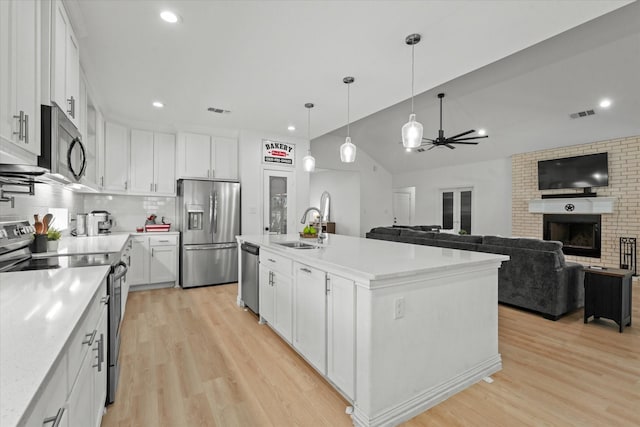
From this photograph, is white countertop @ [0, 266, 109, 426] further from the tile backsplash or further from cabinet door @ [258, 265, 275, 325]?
Answer: the tile backsplash

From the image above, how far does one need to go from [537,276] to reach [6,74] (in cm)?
450

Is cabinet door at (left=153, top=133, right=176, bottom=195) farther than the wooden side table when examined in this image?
Yes

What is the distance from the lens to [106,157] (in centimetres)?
462

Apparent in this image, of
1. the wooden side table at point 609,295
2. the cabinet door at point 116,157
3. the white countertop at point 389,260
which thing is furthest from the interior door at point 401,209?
the cabinet door at point 116,157

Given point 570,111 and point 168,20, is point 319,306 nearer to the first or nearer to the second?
point 168,20

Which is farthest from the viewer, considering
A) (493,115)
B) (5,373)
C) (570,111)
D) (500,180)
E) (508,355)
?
(500,180)

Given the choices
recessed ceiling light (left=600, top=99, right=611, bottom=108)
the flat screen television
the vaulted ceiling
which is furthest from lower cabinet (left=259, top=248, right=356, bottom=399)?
the flat screen television

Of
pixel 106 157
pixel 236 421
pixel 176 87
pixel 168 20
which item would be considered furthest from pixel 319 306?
pixel 106 157

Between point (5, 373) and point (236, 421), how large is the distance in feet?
4.81

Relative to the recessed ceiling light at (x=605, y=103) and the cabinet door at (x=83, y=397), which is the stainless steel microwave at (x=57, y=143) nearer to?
the cabinet door at (x=83, y=397)

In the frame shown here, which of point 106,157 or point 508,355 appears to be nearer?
point 508,355

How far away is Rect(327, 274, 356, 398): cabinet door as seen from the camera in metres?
1.80

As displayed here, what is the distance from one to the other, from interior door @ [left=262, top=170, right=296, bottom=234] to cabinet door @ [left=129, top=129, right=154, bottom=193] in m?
1.87

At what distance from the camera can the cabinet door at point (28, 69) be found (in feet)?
4.45
